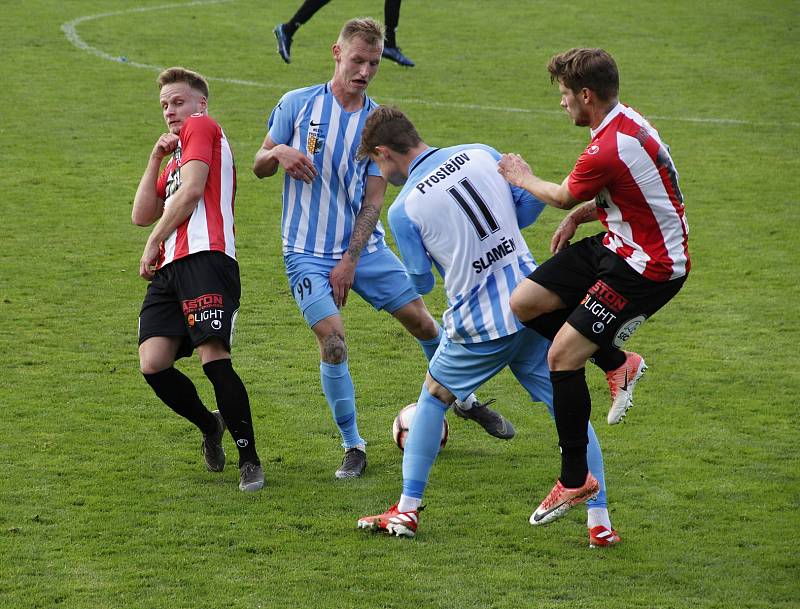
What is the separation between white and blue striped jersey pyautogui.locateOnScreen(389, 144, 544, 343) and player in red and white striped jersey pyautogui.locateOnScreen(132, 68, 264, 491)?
1.03 meters

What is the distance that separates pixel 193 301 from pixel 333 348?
0.84m

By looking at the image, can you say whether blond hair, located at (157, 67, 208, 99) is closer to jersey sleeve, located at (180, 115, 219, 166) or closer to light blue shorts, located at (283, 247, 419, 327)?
jersey sleeve, located at (180, 115, 219, 166)

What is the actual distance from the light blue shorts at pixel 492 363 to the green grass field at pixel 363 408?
0.66 metres

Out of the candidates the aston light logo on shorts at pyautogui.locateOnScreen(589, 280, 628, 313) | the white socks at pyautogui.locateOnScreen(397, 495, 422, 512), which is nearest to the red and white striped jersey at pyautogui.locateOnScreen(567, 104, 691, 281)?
the aston light logo on shorts at pyautogui.locateOnScreen(589, 280, 628, 313)

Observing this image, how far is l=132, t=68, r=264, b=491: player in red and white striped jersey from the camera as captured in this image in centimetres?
581

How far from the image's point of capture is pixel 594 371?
790 centimetres

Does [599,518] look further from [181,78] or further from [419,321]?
[181,78]

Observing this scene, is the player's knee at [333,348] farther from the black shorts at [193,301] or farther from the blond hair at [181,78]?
the blond hair at [181,78]

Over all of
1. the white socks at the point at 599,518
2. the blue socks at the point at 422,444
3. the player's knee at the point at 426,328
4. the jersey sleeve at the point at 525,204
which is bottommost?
the white socks at the point at 599,518

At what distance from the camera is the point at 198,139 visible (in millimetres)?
5891

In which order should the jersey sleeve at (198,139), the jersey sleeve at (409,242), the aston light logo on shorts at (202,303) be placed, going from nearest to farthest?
1. the jersey sleeve at (409,242)
2. the aston light logo on shorts at (202,303)
3. the jersey sleeve at (198,139)

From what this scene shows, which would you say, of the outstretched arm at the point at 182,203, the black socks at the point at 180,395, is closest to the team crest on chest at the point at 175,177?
the outstretched arm at the point at 182,203

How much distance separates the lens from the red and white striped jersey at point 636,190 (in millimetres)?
4934

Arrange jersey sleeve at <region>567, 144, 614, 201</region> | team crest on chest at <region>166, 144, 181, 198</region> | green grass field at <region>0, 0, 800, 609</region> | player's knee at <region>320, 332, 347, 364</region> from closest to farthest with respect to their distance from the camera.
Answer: jersey sleeve at <region>567, 144, 614, 201</region>
green grass field at <region>0, 0, 800, 609</region>
team crest on chest at <region>166, 144, 181, 198</region>
player's knee at <region>320, 332, 347, 364</region>
